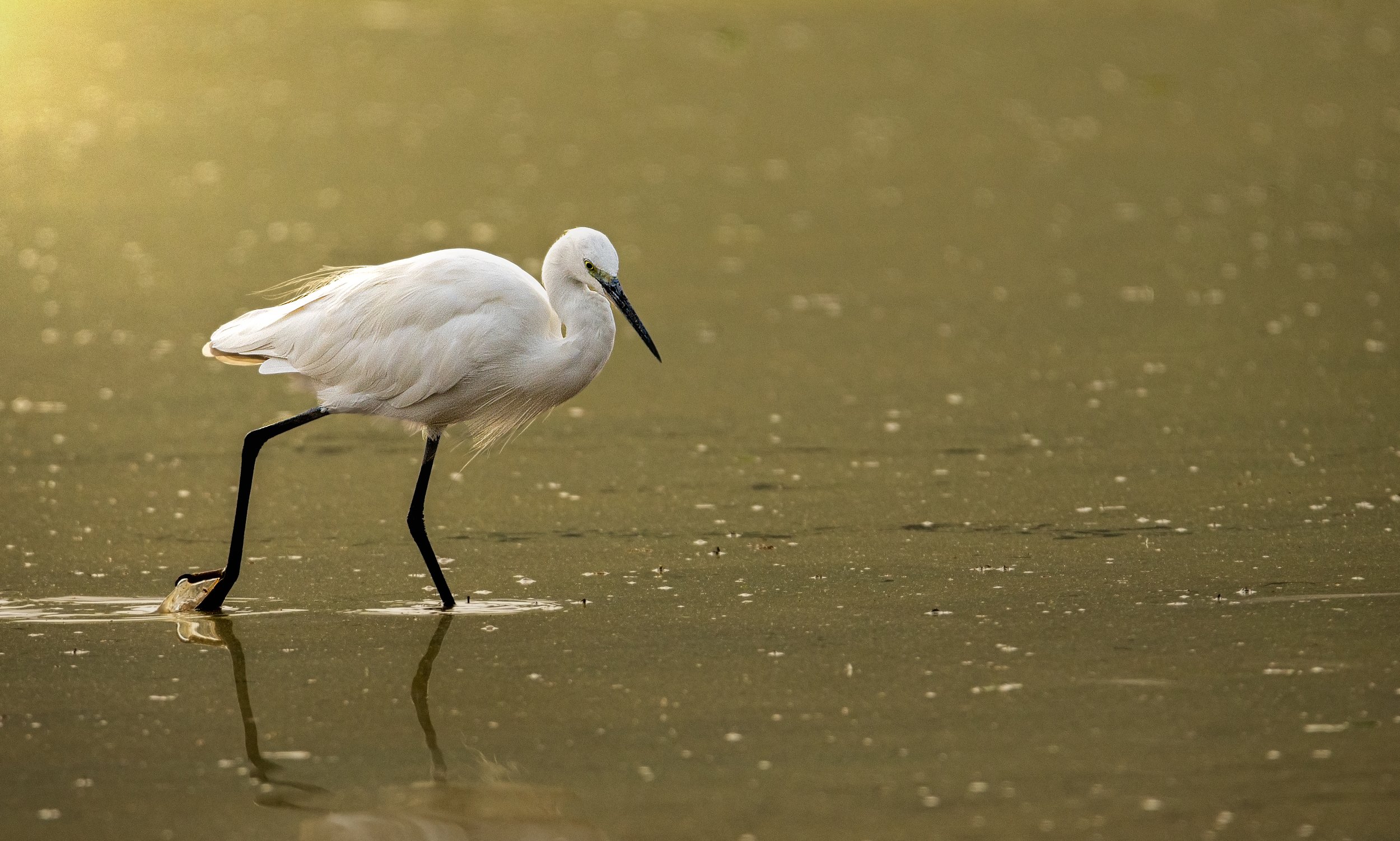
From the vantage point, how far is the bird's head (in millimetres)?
5293

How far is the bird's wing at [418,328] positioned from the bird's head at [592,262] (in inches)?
7.6

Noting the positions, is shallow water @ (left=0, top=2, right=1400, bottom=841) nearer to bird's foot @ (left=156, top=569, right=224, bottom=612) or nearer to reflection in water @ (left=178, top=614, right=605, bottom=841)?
reflection in water @ (left=178, top=614, right=605, bottom=841)

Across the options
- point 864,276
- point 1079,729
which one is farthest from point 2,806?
point 864,276

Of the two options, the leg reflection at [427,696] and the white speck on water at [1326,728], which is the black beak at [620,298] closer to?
the leg reflection at [427,696]

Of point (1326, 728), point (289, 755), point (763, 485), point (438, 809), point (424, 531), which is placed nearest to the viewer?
point (438, 809)

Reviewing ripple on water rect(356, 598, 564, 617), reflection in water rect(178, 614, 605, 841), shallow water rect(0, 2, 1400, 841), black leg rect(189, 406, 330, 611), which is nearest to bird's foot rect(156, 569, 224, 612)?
black leg rect(189, 406, 330, 611)

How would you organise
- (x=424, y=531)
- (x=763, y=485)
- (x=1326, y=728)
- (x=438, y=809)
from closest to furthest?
1. (x=438, y=809)
2. (x=1326, y=728)
3. (x=424, y=531)
4. (x=763, y=485)

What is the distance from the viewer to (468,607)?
5348 millimetres

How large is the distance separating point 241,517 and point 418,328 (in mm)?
790

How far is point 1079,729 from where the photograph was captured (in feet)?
13.7

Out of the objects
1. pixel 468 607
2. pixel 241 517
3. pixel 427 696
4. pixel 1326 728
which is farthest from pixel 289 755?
pixel 1326 728

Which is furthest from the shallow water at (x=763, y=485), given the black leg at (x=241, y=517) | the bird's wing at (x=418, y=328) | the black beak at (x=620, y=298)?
the black beak at (x=620, y=298)

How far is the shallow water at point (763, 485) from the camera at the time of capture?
406 centimetres

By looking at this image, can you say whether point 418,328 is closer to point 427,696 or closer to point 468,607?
point 468,607
